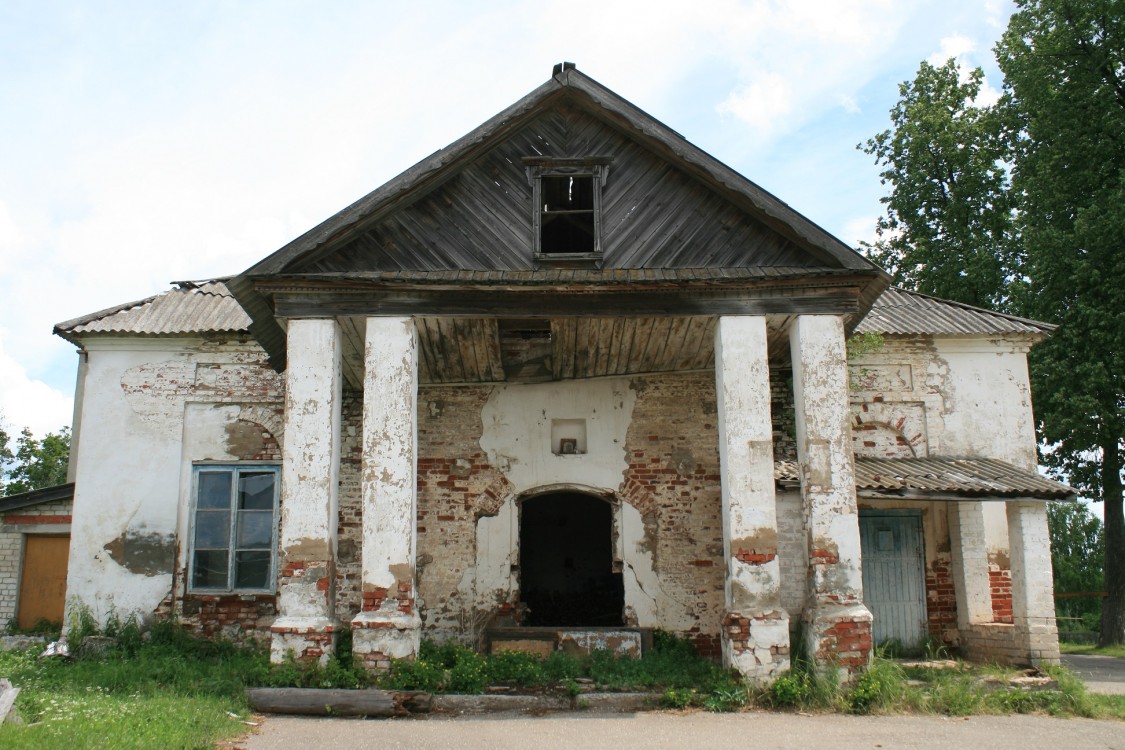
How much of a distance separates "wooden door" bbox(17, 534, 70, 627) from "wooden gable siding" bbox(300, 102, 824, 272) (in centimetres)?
766

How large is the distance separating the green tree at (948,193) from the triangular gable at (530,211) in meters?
11.0

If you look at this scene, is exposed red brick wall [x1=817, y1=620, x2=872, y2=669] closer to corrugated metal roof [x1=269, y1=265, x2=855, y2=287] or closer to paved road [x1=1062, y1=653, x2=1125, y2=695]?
paved road [x1=1062, y1=653, x2=1125, y2=695]

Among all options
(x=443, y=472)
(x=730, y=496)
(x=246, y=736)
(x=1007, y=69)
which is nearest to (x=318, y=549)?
(x=246, y=736)

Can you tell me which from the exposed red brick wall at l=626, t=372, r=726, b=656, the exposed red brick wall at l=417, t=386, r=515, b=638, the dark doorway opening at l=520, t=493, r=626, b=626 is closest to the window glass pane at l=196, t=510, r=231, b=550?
the exposed red brick wall at l=417, t=386, r=515, b=638

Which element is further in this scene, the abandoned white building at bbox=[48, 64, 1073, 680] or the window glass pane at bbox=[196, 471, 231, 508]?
the window glass pane at bbox=[196, 471, 231, 508]

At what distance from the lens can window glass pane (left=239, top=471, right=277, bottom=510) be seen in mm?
12680

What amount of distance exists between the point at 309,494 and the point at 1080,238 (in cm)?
1455

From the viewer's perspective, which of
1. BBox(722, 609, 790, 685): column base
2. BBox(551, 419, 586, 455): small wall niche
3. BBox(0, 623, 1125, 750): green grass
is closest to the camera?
BBox(0, 623, 1125, 750): green grass

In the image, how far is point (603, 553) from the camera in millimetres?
16375

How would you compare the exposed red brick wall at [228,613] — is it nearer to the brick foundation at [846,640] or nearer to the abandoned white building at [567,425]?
the abandoned white building at [567,425]

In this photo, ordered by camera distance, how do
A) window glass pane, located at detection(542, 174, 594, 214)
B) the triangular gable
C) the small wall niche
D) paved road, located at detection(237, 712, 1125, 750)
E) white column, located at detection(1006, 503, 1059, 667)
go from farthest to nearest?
the small wall niche < window glass pane, located at detection(542, 174, 594, 214) < white column, located at detection(1006, 503, 1059, 667) < the triangular gable < paved road, located at detection(237, 712, 1125, 750)

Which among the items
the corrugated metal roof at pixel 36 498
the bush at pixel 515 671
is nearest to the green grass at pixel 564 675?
the bush at pixel 515 671

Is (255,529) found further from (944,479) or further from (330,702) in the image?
(944,479)

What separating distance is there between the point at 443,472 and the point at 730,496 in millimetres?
4417
